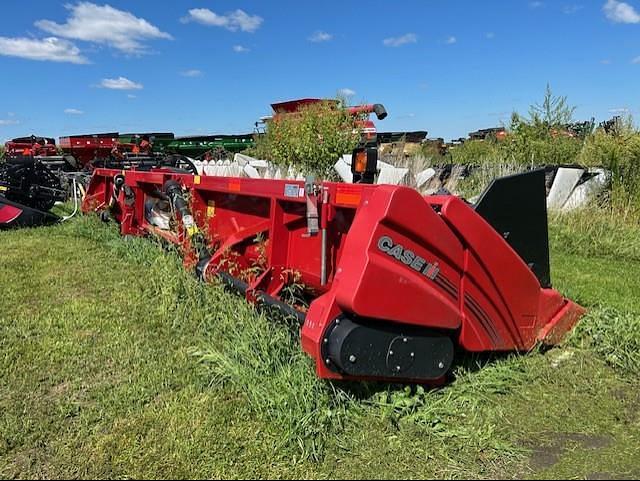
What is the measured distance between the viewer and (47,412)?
9.14 feet

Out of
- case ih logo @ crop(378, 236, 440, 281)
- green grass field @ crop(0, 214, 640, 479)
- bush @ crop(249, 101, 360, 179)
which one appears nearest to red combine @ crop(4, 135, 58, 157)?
bush @ crop(249, 101, 360, 179)

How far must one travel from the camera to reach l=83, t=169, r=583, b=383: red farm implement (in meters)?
2.59

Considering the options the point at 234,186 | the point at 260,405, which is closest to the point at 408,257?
the point at 260,405

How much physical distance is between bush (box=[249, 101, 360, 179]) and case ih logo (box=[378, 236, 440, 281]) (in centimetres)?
882

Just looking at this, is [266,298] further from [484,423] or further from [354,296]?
[484,423]

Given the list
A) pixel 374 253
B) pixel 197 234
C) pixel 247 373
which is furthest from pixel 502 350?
pixel 197 234

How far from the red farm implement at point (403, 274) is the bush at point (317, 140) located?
757cm

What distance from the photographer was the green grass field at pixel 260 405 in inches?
95.8

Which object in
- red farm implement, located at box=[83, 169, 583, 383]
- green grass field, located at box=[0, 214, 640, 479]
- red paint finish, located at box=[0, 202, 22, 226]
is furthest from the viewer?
red paint finish, located at box=[0, 202, 22, 226]

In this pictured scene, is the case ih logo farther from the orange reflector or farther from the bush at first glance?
the bush

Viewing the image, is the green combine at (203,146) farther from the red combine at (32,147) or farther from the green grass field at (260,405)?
the green grass field at (260,405)

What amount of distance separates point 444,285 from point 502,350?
71 centimetres

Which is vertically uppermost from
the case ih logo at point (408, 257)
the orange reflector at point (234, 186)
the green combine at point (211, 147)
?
the orange reflector at point (234, 186)

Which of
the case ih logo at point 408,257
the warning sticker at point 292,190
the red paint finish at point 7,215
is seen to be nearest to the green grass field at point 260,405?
the case ih logo at point 408,257
